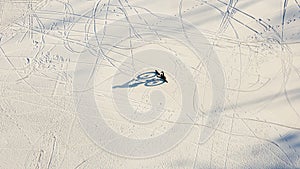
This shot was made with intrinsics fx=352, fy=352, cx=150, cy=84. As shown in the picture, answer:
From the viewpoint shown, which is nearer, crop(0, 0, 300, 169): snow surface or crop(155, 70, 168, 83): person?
crop(0, 0, 300, 169): snow surface

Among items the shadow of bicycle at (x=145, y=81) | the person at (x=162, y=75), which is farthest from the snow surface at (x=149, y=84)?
the person at (x=162, y=75)

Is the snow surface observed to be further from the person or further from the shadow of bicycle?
the person

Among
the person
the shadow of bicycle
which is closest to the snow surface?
the shadow of bicycle

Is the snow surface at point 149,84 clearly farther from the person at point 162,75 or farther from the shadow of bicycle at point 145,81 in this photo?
the person at point 162,75

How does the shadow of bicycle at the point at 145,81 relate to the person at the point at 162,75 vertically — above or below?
below

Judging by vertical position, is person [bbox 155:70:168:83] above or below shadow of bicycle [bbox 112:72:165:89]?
above

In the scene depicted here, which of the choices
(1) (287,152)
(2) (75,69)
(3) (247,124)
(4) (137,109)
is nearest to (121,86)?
(4) (137,109)

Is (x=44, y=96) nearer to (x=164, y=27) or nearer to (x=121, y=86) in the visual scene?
(x=121, y=86)
